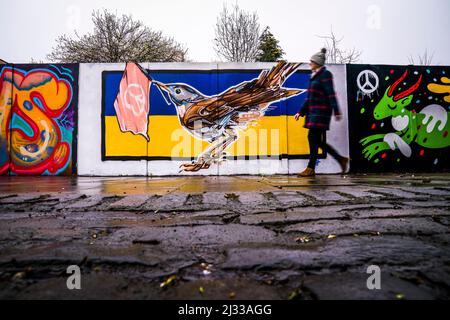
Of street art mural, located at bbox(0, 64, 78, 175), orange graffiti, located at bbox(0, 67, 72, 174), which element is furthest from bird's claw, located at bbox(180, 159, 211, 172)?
orange graffiti, located at bbox(0, 67, 72, 174)

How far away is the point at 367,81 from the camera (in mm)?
6828

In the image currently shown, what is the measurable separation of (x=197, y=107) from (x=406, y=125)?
4.92 meters

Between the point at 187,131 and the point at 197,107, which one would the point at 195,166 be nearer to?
the point at 187,131

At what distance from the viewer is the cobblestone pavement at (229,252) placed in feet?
2.43

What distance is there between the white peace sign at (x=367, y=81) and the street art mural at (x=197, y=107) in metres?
1.37

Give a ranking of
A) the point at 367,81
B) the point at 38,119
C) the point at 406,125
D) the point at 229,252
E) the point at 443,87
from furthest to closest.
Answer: the point at 443,87 → the point at 406,125 → the point at 367,81 → the point at 38,119 → the point at 229,252

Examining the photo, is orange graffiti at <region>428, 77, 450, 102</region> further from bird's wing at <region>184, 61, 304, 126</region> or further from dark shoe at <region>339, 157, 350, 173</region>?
bird's wing at <region>184, 61, 304, 126</region>

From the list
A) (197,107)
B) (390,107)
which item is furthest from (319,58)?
(197,107)

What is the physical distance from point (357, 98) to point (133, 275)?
23.2ft

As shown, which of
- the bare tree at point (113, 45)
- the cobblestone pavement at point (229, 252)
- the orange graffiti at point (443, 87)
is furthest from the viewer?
the bare tree at point (113, 45)


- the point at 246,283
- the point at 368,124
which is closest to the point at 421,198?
the point at 246,283

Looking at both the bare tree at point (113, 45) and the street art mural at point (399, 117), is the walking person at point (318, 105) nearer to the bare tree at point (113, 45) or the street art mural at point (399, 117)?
the street art mural at point (399, 117)

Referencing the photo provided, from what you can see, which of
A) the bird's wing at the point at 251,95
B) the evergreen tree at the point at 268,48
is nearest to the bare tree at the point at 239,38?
the evergreen tree at the point at 268,48

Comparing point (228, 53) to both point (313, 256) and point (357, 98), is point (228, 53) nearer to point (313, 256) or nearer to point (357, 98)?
point (357, 98)
